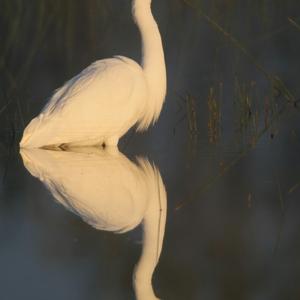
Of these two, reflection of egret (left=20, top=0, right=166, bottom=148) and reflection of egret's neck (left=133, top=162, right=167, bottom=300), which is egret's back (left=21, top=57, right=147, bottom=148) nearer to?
reflection of egret (left=20, top=0, right=166, bottom=148)

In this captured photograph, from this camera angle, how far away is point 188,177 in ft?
23.2

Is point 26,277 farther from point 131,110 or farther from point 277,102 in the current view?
point 277,102

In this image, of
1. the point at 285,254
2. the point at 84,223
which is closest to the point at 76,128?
the point at 84,223

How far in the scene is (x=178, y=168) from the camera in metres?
7.44

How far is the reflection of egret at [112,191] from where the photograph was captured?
520 centimetres

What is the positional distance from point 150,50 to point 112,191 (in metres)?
2.63

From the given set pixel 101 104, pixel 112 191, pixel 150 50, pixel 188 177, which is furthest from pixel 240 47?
pixel 101 104

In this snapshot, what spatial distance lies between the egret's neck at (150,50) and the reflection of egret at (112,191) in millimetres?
791

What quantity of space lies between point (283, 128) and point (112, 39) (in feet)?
18.2

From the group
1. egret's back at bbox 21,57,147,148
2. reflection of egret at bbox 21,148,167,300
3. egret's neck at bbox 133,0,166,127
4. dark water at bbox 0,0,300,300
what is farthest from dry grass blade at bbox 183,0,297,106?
reflection of egret at bbox 21,148,167,300

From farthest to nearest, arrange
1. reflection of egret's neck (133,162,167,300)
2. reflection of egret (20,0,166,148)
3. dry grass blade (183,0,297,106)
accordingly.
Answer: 1. reflection of egret (20,0,166,148)
2. dry grass blade (183,0,297,106)
3. reflection of egret's neck (133,162,167,300)

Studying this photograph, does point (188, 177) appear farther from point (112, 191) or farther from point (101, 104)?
point (101, 104)

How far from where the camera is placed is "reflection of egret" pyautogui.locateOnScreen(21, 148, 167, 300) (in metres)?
5.20

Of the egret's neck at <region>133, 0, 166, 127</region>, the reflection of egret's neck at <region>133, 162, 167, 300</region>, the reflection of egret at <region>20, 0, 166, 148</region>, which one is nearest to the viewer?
the reflection of egret's neck at <region>133, 162, 167, 300</region>
